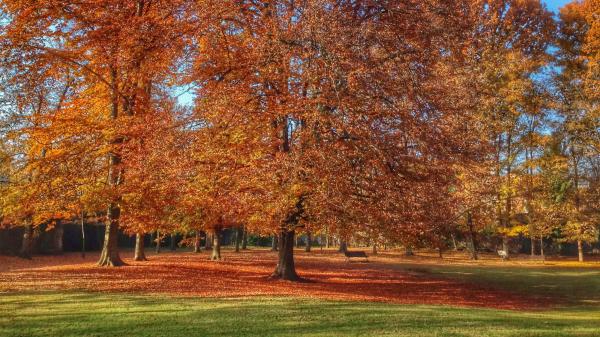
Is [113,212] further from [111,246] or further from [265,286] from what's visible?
[265,286]

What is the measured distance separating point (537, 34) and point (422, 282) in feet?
70.6

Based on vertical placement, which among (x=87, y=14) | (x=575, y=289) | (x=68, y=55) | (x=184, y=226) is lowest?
(x=575, y=289)

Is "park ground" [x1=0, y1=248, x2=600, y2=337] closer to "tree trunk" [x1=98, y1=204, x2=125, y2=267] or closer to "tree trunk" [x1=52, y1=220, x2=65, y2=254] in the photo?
"tree trunk" [x1=98, y1=204, x2=125, y2=267]

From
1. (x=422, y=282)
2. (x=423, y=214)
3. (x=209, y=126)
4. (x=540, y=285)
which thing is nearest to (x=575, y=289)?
(x=540, y=285)

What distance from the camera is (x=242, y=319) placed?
29.7 ft

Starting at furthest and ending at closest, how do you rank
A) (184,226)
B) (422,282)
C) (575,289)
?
(184,226)
(422,282)
(575,289)

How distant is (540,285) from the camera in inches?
840

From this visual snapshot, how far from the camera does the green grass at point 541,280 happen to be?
740 inches

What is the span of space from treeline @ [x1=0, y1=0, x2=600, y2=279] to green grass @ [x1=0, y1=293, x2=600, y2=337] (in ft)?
14.1

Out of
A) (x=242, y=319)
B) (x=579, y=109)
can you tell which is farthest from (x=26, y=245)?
(x=579, y=109)

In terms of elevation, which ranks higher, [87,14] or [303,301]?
[87,14]

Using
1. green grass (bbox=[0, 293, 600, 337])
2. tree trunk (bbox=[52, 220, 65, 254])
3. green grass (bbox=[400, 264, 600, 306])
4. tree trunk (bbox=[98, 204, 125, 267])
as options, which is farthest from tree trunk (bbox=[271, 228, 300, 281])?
tree trunk (bbox=[52, 220, 65, 254])

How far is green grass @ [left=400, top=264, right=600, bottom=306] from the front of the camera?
1880 cm

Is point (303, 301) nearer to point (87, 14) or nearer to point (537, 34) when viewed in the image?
point (87, 14)
